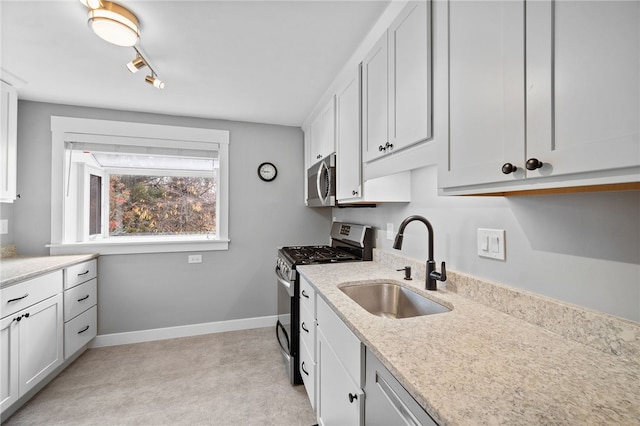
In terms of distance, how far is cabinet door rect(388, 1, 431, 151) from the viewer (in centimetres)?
113

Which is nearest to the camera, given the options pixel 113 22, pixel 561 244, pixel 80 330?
pixel 561 244

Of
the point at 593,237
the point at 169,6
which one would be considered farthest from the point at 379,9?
the point at 593,237

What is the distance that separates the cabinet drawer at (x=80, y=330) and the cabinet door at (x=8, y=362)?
50 centimetres

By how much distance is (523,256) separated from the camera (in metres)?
1.07

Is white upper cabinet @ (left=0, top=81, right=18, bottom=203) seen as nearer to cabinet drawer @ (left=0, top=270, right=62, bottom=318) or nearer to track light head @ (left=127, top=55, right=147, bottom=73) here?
cabinet drawer @ (left=0, top=270, right=62, bottom=318)

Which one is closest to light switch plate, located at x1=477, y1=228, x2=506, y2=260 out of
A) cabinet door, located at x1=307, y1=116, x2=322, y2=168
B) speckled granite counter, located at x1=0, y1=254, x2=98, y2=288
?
cabinet door, located at x1=307, y1=116, x2=322, y2=168

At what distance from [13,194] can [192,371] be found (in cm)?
209

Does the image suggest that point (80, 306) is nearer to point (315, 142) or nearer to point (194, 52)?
point (194, 52)

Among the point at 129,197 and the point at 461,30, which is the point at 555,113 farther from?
the point at 129,197

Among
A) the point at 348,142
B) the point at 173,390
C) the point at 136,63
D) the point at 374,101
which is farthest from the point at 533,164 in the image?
the point at 173,390

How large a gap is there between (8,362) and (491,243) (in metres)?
2.82

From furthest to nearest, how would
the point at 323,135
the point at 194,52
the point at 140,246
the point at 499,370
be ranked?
the point at 140,246 < the point at 323,135 < the point at 194,52 < the point at 499,370

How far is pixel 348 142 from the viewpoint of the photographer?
193 cm

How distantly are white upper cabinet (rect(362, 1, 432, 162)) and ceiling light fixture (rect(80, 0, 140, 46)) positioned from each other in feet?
4.31
